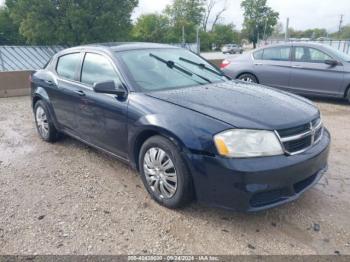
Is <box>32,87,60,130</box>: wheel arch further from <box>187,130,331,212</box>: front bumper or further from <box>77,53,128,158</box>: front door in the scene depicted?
<box>187,130,331,212</box>: front bumper

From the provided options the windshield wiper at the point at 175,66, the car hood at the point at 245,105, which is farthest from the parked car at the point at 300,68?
the windshield wiper at the point at 175,66

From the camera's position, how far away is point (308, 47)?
7.55 metres

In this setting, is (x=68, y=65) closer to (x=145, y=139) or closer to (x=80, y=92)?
(x=80, y=92)

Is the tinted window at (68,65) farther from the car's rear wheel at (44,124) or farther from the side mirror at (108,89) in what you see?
the side mirror at (108,89)

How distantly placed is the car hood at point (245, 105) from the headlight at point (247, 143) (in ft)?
0.20

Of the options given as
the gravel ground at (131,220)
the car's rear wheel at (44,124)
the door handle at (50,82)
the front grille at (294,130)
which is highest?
the door handle at (50,82)

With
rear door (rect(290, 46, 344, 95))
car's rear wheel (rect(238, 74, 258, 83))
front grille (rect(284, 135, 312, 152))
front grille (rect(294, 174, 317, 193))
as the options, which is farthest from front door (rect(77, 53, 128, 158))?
rear door (rect(290, 46, 344, 95))

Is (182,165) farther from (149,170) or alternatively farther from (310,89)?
(310,89)

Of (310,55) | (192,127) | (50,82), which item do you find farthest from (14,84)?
(192,127)

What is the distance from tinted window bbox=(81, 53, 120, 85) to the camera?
11.9 ft

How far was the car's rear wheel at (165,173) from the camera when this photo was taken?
2.82 metres

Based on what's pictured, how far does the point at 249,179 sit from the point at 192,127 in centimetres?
63

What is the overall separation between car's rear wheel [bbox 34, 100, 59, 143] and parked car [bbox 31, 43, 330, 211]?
801mm

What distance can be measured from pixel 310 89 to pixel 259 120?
18.1ft
